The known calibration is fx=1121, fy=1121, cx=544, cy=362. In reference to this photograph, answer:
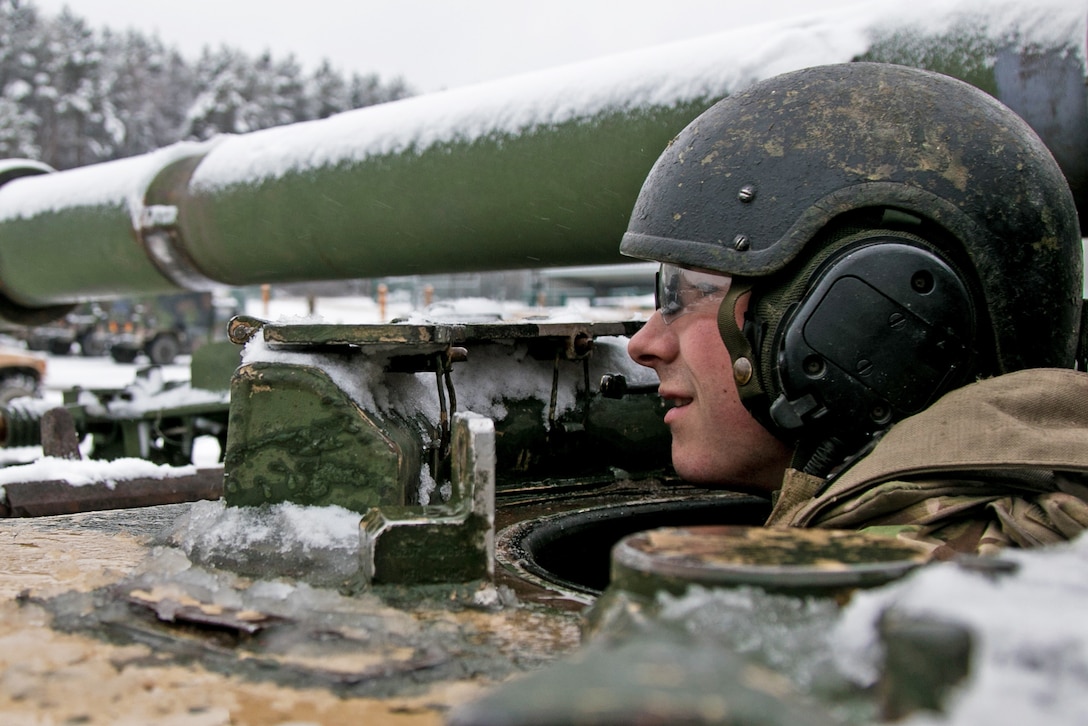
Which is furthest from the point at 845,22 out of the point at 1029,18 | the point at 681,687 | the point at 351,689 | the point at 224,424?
the point at 224,424

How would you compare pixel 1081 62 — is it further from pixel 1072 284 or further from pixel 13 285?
pixel 13 285

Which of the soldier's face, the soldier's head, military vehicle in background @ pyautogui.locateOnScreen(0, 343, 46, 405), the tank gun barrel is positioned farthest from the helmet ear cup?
military vehicle in background @ pyautogui.locateOnScreen(0, 343, 46, 405)

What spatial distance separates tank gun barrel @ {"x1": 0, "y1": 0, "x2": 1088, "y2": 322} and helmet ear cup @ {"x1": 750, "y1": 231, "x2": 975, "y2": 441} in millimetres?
808

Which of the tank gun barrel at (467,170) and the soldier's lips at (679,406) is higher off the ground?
the tank gun barrel at (467,170)

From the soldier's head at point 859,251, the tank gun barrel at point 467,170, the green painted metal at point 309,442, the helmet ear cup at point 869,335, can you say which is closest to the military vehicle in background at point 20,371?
the tank gun barrel at point 467,170

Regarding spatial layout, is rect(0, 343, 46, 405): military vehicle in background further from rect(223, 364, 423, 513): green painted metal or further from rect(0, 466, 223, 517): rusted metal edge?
rect(223, 364, 423, 513): green painted metal

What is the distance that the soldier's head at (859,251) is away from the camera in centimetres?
166

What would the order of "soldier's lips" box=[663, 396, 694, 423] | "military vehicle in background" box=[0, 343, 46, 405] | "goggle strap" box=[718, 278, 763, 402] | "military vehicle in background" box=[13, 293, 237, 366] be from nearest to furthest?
"goggle strap" box=[718, 278, 763, 402]
"soldier's lips" box=[663, 396, 694, 423]
"military vehicle in background" box=[0, 343, 46, 405]
"military vehicle in background" box=[13, 293, 237, 366]

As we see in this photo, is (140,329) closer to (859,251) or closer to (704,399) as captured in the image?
(704,399)

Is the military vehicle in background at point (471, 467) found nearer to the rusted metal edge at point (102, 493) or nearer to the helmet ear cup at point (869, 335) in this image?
the rusted metal edge at point (102, 493)

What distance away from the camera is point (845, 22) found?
97.9 inches

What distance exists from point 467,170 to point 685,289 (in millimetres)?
1218

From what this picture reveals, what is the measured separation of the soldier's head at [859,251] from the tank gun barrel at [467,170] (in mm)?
520

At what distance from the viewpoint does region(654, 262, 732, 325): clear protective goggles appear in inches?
71.9
